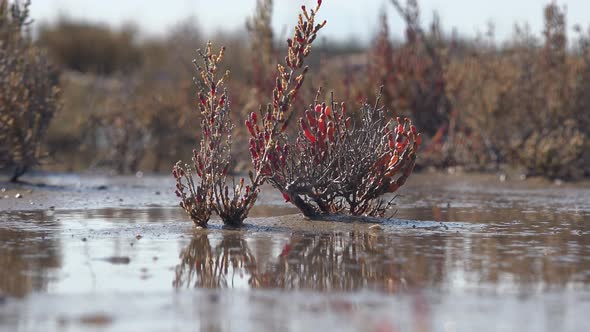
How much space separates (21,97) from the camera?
1484 cm

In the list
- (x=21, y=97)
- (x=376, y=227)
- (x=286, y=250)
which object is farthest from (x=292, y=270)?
(x=21, y=97)

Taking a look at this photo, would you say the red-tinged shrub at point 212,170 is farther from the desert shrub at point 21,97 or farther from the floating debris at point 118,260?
the desert shrub at point 21,97

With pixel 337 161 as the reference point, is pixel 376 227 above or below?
below

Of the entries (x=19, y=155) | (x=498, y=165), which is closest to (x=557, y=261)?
(x=19, y=155)

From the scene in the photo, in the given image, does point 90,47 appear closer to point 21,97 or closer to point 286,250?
point 21,97

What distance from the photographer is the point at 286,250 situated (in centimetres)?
852

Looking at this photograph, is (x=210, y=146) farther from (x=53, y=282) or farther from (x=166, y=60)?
(x=166, y=60)

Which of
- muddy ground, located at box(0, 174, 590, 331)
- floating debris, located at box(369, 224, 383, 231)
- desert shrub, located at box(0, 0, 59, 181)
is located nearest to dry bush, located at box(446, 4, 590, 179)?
muddy ground, located at box(0, 174, 590, 331)

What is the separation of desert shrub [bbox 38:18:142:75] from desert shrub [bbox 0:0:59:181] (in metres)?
22.7

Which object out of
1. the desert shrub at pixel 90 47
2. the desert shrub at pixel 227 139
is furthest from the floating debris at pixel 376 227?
the desert shrub at pixel 90 47

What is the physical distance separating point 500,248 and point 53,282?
366cm

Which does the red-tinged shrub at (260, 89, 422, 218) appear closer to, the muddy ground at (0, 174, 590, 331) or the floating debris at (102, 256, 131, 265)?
the muddy ground at (0, 174, 590, 331)

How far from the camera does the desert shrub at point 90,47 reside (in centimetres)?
3881

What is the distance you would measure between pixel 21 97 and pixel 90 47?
82.2ft
